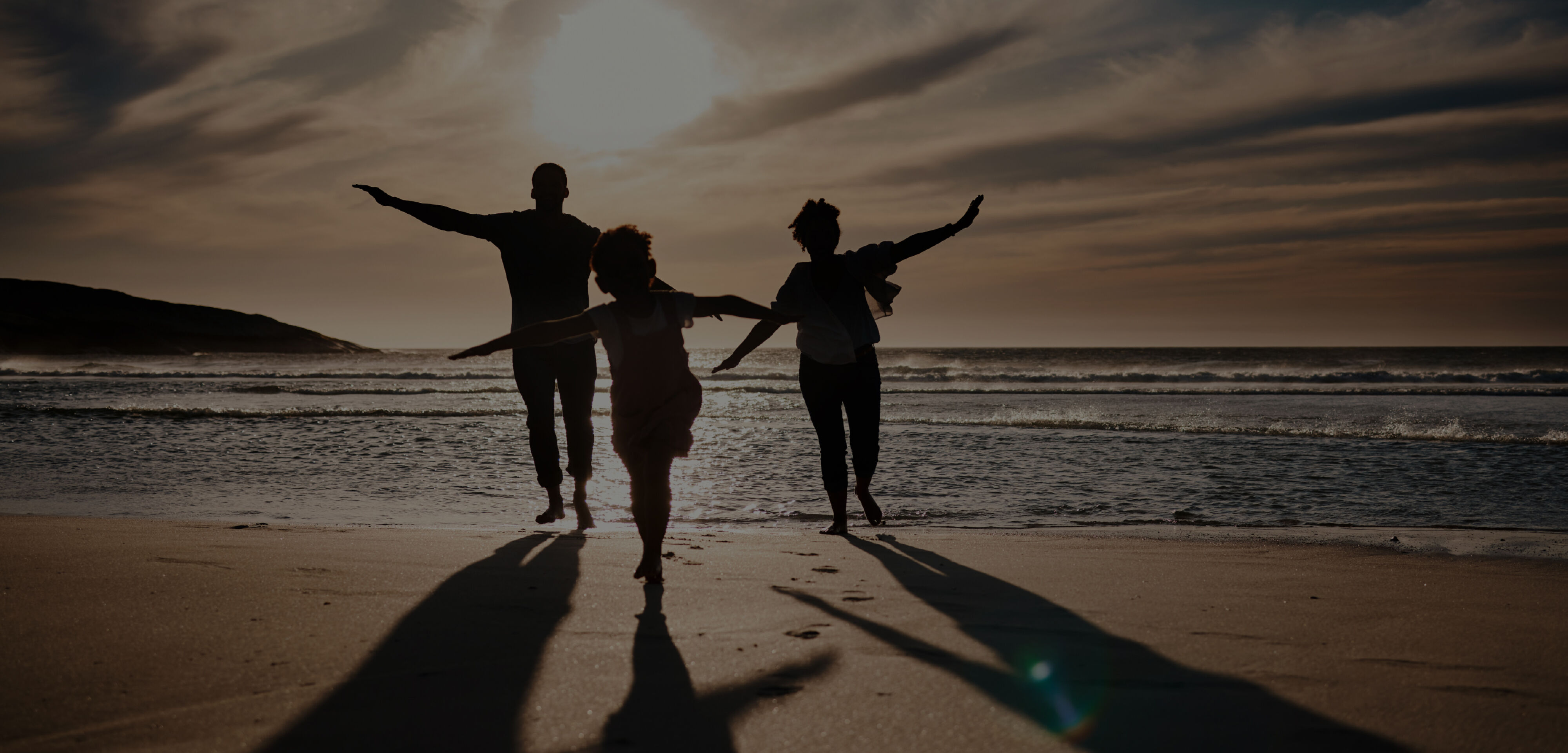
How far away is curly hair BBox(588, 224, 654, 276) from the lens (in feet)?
10.7

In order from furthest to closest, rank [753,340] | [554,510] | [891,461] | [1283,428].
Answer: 1. [1283,428]
2. [891,461]
3. [554,510]
4. [753,340]

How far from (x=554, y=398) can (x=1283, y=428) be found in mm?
11127

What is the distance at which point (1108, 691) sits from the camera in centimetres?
206

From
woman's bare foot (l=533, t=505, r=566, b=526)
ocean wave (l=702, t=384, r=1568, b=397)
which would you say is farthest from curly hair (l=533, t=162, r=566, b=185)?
ocean wave (l=702, t=384, r=1568, b=397)

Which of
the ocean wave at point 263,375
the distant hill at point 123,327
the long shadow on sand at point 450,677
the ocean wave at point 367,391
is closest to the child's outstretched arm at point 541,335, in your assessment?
the long shadow on sand at point 450,677

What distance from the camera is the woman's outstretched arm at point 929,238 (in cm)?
486

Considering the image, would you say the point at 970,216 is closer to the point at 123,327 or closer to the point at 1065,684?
the point at 1065,684

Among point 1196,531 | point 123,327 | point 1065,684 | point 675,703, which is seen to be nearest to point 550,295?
point 675,703

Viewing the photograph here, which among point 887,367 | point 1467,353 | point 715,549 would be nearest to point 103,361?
point 887,367

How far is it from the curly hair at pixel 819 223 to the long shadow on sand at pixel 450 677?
2445mm

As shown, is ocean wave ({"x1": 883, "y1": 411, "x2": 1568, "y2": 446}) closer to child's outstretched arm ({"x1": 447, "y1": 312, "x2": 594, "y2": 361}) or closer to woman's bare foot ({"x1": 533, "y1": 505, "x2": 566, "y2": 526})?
woman's bare foot ({"x1": 533, "y1": 505, "x2": 566, "y2": 526})

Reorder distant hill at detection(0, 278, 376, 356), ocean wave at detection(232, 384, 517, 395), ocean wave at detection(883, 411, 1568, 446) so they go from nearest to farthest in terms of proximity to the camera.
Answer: ocean wave at detection(883, 411, 1568, 446)
ocean wave at detection(232, 384, 517, 395)
distant hill at detection(0, 278, 376, 356)

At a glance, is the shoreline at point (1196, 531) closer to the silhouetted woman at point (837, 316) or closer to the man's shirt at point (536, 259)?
the silhouetted woman at point (837, 316)

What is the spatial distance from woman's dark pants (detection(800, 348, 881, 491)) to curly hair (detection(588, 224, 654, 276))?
1.91 metres
